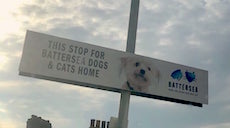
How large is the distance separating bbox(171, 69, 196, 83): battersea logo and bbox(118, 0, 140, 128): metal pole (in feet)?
13.9

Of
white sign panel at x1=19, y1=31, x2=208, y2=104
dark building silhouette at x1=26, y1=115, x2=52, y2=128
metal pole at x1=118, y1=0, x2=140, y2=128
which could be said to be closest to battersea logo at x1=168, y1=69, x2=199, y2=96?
white sign panel at x1=19, y1=31, x2=208, y2=104

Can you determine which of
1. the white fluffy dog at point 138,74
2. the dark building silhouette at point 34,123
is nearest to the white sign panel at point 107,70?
the white fluffy dog at point 138,74

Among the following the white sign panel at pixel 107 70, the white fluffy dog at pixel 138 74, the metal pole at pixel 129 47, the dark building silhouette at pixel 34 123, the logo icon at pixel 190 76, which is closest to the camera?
the white sign panel at pixel 107 70

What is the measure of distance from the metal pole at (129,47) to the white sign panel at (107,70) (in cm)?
66

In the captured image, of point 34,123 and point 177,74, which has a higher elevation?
point 177,74

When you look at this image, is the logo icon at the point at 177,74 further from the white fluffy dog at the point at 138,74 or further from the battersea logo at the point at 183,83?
the white fluffy dog at the point at 138,74

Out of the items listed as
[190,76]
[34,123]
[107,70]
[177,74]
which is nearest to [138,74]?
[107,70]

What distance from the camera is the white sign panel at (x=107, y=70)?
2400 cm

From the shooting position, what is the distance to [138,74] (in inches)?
1037

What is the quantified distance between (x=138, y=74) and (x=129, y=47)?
241cm

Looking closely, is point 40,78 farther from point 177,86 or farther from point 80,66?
point 177,86

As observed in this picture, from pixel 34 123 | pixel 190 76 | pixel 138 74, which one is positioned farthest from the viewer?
pixel 34 123

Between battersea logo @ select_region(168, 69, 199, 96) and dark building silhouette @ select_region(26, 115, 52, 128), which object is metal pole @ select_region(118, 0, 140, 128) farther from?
dark building silhouette @ select_region(26, 115, 52, 128)

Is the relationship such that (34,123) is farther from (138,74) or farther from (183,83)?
(183,83)
